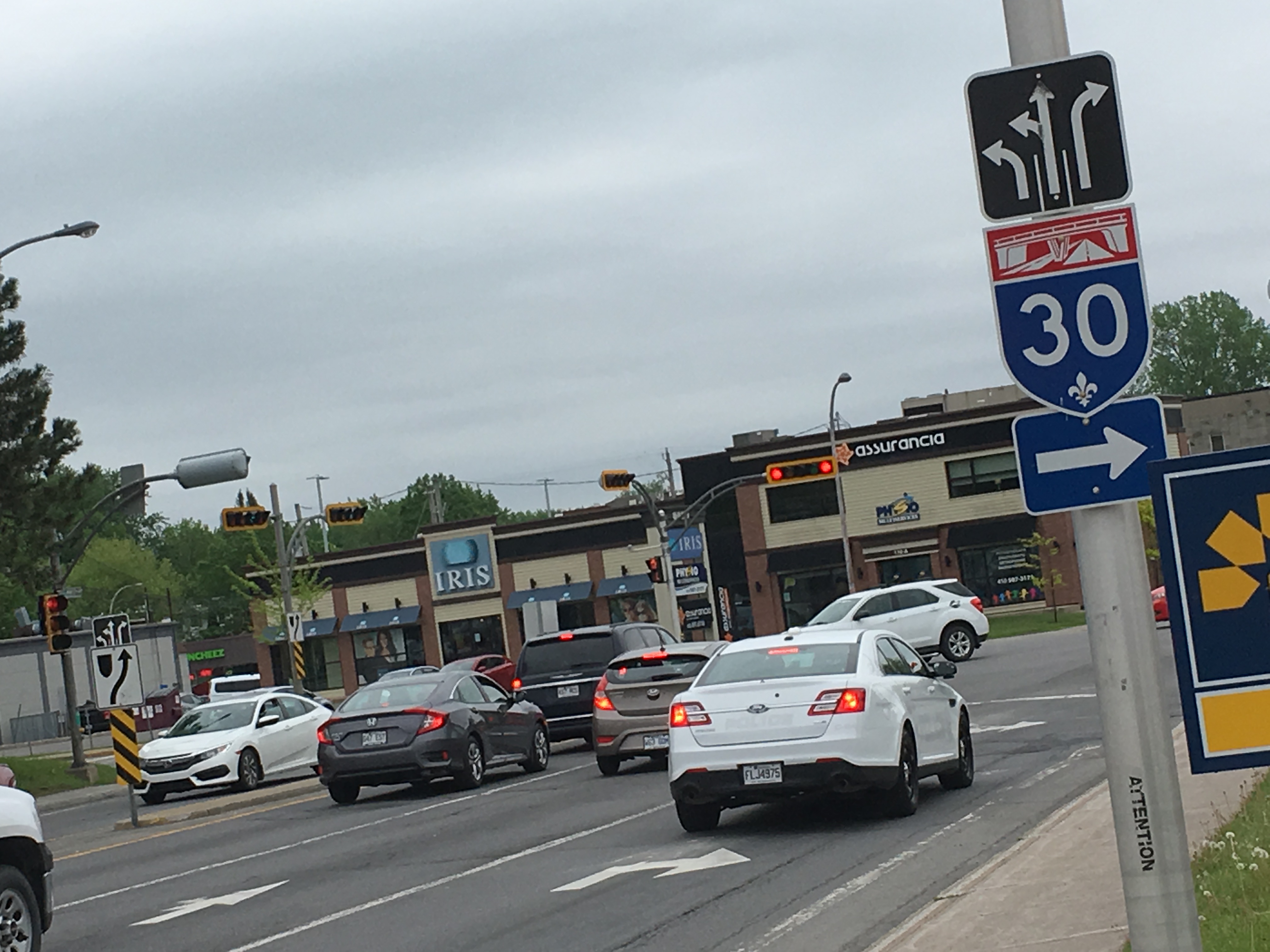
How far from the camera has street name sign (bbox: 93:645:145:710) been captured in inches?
949

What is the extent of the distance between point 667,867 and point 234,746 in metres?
16.4

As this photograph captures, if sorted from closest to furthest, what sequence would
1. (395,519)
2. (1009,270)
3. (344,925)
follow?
(1009,270) → (344,925) → (395,519)

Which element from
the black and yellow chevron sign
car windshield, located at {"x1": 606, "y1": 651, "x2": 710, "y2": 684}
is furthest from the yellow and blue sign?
the black and yellow chevron sign

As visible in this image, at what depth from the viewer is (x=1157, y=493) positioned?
5219 mm

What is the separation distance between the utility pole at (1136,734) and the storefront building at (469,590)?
7007 centimetres

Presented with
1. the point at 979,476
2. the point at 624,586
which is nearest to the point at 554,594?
the point at 624,586

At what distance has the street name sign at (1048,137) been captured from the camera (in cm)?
551

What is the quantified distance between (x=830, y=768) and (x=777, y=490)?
6001 centimetres

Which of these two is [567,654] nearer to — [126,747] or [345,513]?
[126,747]

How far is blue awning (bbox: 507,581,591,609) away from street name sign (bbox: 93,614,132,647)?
54634mm

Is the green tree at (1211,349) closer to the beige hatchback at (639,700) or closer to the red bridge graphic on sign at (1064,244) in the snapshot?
the beige hatchback at (639,700)

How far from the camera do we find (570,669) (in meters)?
26.7

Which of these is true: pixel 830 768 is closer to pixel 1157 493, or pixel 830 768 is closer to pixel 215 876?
pixel 215 876

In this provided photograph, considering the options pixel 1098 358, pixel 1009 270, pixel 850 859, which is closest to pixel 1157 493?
pixel 1098 358
